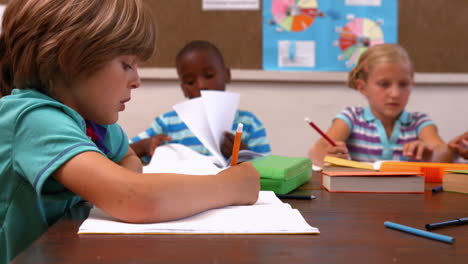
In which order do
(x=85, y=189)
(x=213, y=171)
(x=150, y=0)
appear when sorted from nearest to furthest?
(x=85, y=189) < (x=213, y=171) < (x=150, y=0)

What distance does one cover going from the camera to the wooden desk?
0.48 metres

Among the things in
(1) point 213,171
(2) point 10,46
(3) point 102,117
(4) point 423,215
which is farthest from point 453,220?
(2) point 10,46

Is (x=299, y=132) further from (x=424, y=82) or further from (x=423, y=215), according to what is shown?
(x=423, y=215)

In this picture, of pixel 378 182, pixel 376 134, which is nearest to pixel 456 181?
pixel 378 182

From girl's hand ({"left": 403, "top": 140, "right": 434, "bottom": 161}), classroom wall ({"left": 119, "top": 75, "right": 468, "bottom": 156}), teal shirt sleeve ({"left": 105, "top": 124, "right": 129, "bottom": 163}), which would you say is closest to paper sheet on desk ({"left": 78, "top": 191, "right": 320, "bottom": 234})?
teal shirt sleeve ({"left": 105, "top": 124, "right": 129, "bottom": 163})

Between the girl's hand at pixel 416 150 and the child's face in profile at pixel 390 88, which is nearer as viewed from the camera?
the girl's hand at pixel 416 150

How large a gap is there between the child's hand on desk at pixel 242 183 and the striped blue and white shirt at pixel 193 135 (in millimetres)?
1190

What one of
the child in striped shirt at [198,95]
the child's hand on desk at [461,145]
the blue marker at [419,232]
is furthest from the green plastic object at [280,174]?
the child in striped shirt at [198,95]

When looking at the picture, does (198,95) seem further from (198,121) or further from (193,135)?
(198,121)

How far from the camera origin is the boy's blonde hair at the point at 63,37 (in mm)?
753

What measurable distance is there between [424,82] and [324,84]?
498 millimetres

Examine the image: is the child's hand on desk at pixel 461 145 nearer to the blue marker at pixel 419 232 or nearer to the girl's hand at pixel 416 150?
the girl's hand at pixel 416 150

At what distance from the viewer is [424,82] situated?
7.88ft

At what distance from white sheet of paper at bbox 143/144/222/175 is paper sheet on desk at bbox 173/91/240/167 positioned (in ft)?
0.17
